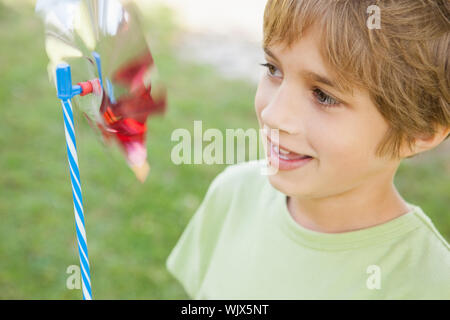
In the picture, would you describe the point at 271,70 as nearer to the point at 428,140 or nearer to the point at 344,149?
the point at 344,149

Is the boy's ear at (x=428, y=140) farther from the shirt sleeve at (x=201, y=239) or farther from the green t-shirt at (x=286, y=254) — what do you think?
the shirt sleeve at (x=201, y=239)

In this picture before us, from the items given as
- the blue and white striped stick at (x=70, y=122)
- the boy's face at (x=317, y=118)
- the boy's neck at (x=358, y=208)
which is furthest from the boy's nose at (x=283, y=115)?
the blue and white striped stick at (x=70, y=122)

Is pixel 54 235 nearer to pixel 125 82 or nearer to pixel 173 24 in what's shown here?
pixel 125 82

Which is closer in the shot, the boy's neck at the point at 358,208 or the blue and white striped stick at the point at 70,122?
the blue and white striped stick at the point at 70,122

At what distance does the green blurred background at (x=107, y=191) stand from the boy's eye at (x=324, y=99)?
1.06m

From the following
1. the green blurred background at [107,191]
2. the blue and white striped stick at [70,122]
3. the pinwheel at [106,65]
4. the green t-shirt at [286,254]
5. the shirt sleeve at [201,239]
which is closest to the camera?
the blue and white striped stick at [70,122]

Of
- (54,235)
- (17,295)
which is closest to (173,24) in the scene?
(54,235)

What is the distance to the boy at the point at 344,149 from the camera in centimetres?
93

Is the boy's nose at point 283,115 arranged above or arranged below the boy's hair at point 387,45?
below

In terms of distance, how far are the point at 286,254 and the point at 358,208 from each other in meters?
0.18

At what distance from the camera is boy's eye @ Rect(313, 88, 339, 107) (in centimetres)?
98

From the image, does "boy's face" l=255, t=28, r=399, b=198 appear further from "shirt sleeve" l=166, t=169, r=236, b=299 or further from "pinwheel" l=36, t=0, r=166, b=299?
"shirt sleeve" l=166, t=169, r=236, b=299

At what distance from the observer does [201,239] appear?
1.40m

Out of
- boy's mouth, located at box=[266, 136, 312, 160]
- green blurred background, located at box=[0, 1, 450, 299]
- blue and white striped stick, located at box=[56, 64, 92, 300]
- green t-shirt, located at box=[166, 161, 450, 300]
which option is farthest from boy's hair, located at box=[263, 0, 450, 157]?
green blurred background, located at box=[0, 1, 450, 299]
